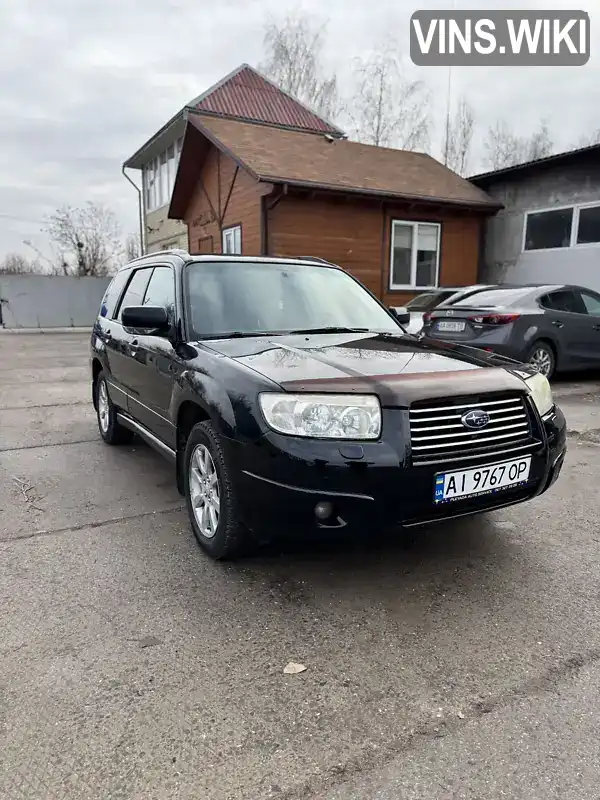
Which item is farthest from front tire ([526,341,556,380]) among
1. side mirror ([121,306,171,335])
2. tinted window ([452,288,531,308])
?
side mirror ([121,306,171,335])

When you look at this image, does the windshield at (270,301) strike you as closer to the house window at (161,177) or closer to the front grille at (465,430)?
the front grille at (465,430)

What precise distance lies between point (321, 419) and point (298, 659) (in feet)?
3.27

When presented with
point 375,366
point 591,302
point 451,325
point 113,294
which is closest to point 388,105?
point 591,302

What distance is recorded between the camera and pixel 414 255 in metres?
14.8

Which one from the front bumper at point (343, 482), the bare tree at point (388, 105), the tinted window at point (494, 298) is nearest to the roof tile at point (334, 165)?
the tinted window at point (494, 298)

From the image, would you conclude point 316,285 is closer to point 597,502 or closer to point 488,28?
point 597,502

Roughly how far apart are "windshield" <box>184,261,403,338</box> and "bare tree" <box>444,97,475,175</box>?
35288 mm

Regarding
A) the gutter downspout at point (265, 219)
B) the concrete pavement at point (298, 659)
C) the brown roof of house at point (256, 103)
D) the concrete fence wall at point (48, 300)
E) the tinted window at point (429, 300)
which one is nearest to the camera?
the concrete pavement at point (298, 659)

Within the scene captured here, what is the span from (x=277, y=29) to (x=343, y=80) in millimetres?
4381

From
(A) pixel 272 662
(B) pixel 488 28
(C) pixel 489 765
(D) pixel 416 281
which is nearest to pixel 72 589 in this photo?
(A) pixel 272 662

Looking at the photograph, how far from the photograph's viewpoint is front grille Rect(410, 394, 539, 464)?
2639mm

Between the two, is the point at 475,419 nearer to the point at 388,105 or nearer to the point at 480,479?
the point at 480,479

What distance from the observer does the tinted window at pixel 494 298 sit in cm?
835

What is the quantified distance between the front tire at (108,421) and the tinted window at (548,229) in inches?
448
